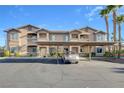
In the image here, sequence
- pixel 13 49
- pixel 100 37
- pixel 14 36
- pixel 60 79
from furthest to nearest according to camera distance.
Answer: pixel 100 37 < pixel 13 49 < pixel 14 36 < pixel 60 79

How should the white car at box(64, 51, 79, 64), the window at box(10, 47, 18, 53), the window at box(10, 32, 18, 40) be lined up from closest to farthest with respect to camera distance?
the white car at box(64, 51, 79, 64) → the window at box(10, 32, 18, 40) → the window at box(10, 47, 18, 53)

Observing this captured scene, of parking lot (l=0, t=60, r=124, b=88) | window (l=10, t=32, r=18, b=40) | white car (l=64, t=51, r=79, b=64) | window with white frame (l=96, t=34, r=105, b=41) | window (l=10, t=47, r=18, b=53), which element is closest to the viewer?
parking lot (l=0, t=60, r=124, b=88)

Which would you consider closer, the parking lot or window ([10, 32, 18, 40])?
the parking lot

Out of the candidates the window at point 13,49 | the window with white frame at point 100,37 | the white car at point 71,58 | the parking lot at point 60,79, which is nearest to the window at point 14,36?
the window at point 13,49

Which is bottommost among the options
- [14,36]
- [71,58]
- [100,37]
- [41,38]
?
[71,58]

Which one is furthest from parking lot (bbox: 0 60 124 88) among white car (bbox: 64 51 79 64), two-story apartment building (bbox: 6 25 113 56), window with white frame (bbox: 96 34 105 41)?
window with white frame (bbox: 96 34 105 41)

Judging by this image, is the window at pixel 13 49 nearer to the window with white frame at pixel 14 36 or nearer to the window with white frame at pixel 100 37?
the window with white frame at pixel 14 36

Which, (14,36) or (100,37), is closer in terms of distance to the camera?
(14,36)

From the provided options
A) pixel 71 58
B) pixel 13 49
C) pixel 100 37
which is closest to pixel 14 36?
pixel 13 49

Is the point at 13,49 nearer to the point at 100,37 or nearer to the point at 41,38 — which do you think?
the point at 41,38

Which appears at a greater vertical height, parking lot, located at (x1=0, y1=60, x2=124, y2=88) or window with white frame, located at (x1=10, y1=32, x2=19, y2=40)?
window with white frame, located at (x1=10, y1=32, x2=19, y2=40)

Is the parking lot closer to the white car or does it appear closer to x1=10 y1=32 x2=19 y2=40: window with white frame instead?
the white car
